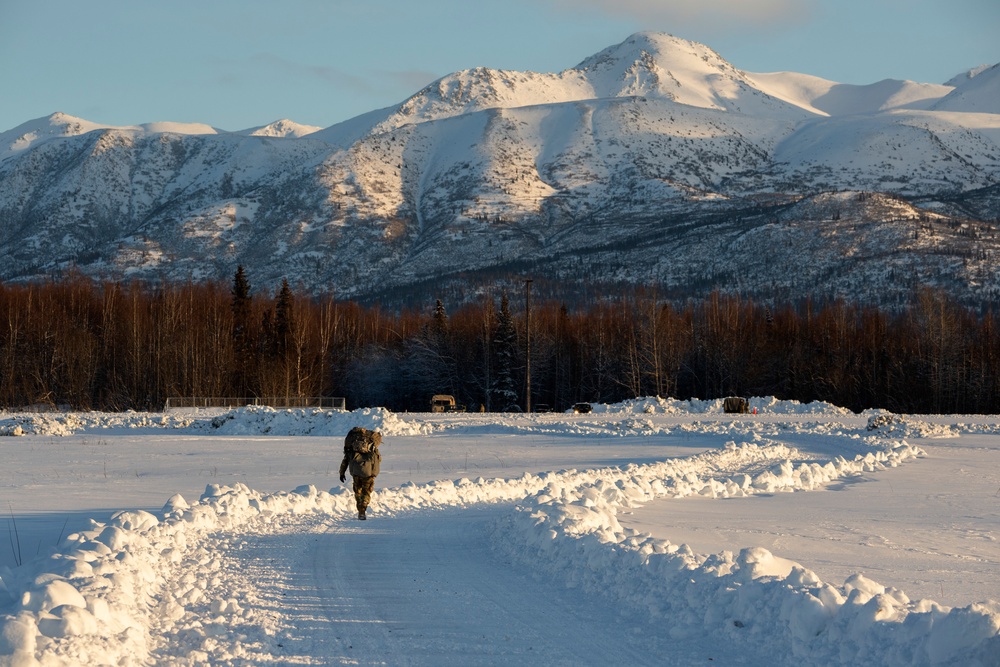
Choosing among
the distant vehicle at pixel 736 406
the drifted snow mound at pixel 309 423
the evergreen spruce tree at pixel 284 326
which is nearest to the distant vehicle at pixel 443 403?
the evergreen spruce tree at pixel 284 326

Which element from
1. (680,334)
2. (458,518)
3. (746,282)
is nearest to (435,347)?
(680,334)

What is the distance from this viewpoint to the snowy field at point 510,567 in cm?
782

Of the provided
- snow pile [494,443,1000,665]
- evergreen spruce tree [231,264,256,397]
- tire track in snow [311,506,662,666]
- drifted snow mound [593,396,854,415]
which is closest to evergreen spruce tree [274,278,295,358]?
evergreen spruce tree [231,264,256,397]

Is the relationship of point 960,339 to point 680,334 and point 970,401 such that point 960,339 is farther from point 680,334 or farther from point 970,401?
point 680,334

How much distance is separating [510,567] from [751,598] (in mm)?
3842

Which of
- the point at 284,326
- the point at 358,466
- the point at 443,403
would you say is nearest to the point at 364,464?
the point at 358,466

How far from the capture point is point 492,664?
25.4 feet

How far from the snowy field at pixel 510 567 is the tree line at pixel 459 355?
2198 inches

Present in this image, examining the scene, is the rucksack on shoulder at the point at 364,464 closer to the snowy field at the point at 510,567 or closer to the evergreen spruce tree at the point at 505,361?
the snowy field at the point at 510,567

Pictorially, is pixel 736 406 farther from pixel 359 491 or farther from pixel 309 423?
pixel 359 491

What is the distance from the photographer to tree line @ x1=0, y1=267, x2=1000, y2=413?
80688 mm

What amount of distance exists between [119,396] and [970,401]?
2718 inches

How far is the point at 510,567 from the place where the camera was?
1195 centimetres

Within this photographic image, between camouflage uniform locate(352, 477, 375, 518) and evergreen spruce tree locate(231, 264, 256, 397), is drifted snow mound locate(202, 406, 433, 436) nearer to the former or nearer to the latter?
camouflage uniform locate(352, 477, 375, 518)
